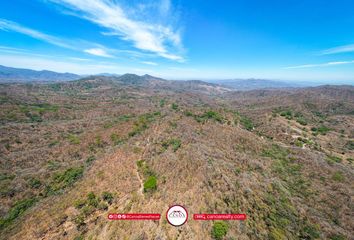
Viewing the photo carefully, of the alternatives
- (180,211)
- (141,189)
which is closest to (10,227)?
(141,189)

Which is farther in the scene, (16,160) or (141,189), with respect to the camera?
(16,160)

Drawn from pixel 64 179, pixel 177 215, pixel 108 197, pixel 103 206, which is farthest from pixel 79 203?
pixel 177 215

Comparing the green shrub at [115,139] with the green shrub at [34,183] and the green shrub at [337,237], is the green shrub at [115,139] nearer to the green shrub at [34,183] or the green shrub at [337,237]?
the green shrub at [34,183]

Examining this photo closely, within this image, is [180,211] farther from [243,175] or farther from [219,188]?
[243,175]

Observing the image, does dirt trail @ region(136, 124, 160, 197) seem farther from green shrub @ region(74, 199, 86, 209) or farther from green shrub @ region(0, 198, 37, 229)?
green shrub @ region(0, 198, 37, 229)

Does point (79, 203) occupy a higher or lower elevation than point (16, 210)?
higher

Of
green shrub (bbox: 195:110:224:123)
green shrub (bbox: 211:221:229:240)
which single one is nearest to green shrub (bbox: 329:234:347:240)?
green shrub (bbox: 211:221:229:240)

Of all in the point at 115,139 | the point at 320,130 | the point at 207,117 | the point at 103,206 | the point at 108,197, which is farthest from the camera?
the point at 320,130

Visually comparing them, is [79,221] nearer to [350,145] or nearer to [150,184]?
[150,184]
